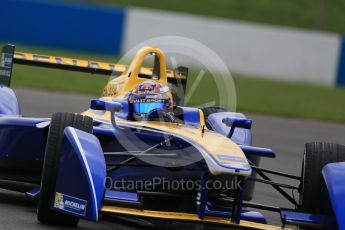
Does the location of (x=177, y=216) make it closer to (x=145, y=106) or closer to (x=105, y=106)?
(x=105, y=106)

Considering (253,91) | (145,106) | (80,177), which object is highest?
(145,106)

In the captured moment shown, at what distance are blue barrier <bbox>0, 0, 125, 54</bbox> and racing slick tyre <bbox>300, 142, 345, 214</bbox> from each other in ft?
67.3

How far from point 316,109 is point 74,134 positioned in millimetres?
15572

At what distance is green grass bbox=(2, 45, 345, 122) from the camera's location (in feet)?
67.6

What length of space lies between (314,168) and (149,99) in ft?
5.38

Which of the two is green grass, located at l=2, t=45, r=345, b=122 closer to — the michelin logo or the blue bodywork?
the blue bodywork

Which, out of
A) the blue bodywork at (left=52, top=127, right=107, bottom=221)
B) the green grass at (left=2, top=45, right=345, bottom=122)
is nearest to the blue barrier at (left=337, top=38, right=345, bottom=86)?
the green grass at (left=2, top=45, right=345, bottom=122)

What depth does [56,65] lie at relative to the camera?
392 inches

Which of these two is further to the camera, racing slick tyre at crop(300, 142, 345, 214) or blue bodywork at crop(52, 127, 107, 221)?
racing slick tyre at crop(300, 142, 345, 214)

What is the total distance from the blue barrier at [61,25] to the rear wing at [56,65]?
58.3 feet

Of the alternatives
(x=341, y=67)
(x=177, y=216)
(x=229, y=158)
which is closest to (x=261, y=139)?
(x=229, y=158)

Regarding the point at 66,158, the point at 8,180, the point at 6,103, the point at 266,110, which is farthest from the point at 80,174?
the point at 266,110

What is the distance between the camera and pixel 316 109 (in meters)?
22.1

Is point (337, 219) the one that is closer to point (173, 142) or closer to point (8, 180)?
point (173, 142)
